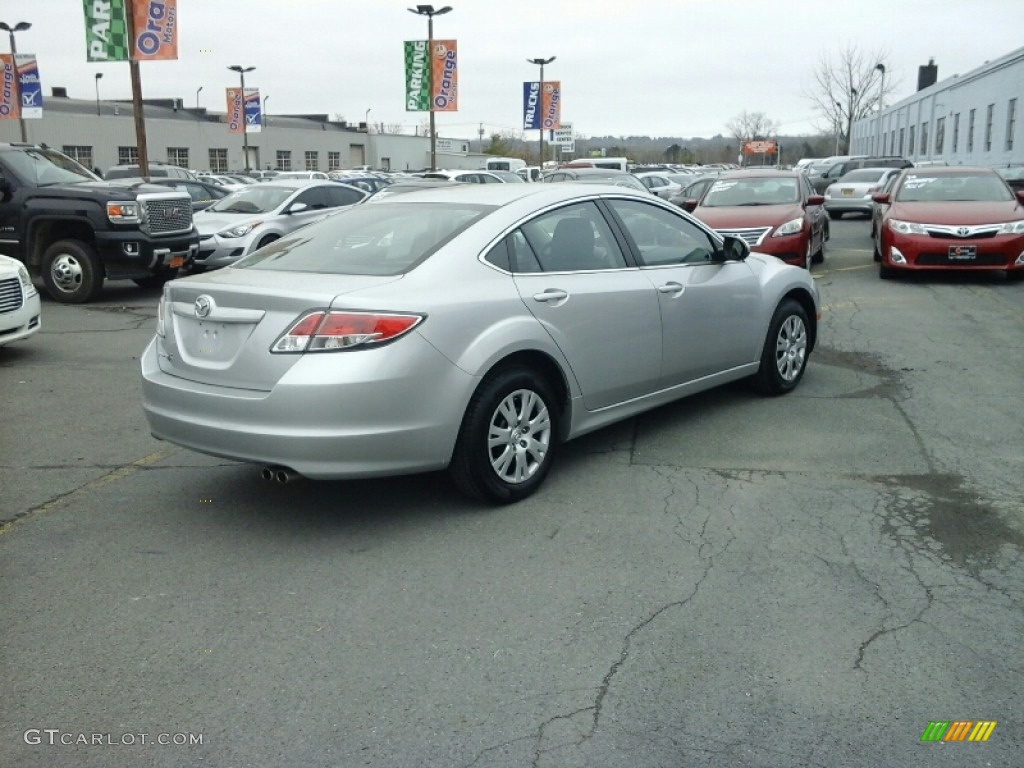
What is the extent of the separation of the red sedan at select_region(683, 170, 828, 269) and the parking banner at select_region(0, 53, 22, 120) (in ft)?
83.7

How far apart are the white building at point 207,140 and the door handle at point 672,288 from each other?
54.1 m

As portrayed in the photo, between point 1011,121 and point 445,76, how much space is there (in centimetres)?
2282

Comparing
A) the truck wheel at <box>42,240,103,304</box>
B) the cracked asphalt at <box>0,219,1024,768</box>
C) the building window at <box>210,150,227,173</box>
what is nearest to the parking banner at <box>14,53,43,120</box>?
the truck wheel at <box>42,240,103,304</box>

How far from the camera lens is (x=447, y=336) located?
15.5 feet

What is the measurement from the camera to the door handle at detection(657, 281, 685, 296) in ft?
A: 20.0

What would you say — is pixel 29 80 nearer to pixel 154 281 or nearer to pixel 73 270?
pixel 154 281

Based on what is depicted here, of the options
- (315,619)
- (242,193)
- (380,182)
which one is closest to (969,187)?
(242,193)

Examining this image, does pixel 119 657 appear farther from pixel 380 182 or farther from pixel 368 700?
pixel 380 182

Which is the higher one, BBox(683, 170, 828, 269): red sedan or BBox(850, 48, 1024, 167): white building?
BBox(850, 48, 1024, 167): white building

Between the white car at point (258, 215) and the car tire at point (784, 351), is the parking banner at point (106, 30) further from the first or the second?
the car tire at point (784, 351)

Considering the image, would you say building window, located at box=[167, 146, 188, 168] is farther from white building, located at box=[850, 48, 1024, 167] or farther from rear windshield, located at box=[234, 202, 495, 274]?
rear windshield, located at box=[234, 202, 495, 274]

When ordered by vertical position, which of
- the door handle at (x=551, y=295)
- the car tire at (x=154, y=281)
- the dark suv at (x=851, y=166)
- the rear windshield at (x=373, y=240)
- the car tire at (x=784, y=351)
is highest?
the dark suv at (x=851, y=166)

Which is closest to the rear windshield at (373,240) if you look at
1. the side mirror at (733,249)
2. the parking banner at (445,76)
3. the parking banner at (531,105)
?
the side mirror at (733,249)

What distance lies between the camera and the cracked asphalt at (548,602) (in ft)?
10.4
